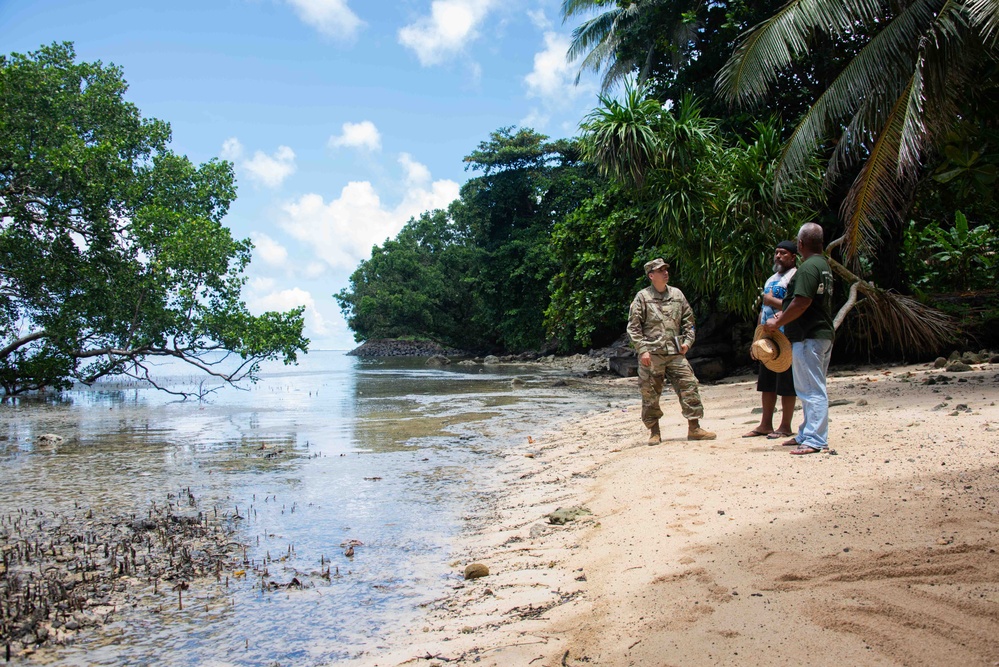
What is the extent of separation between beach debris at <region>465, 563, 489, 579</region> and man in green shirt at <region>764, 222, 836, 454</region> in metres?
2.66

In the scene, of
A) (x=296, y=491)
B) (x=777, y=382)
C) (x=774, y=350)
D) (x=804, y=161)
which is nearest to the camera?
(x=774, y=350)

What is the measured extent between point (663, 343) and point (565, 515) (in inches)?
95.9

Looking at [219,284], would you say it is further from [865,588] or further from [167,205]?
[865,588]

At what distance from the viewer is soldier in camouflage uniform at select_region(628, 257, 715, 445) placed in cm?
661

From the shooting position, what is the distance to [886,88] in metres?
9.19

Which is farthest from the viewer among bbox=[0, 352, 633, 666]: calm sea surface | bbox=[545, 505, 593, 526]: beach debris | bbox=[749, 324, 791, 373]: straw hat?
Answer: bbox=[749, 324, 791, 373]: straw hat

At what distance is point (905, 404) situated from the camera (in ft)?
23.1

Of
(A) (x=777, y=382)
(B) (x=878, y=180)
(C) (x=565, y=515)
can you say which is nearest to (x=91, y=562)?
(C) (x=565, y=515)

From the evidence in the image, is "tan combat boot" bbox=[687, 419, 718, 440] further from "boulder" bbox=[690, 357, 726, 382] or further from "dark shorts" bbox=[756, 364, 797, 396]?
"boulder" bbox=[690, 357, 726, 382]

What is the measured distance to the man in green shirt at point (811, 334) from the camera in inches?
205

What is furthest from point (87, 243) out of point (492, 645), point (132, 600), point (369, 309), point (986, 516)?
point (369, 309)

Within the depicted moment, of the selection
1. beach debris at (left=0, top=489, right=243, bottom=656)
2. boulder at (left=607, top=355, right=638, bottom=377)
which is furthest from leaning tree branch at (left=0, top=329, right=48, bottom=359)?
boulder at (left=607, top=355, right=638, bottom=377)

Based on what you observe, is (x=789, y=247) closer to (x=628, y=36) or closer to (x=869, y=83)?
(x=869, y=83)

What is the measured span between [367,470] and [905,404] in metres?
5.77
